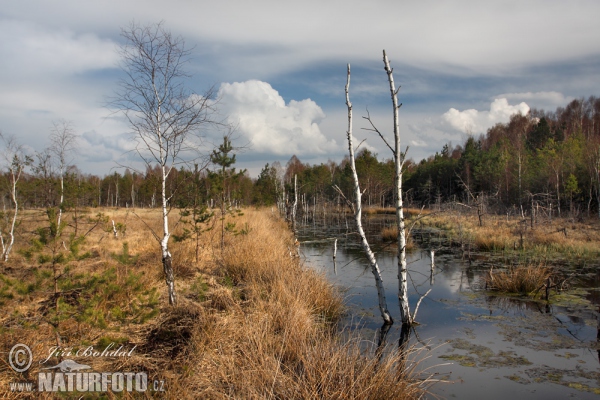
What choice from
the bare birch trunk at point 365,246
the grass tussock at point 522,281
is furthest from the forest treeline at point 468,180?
the grass tussock at point 522,281

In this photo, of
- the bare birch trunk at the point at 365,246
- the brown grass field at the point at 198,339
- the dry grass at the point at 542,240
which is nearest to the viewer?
the brown grass field at the point at 198,339

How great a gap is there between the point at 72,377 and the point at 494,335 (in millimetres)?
6575

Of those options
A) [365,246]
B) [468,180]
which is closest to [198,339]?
[365,246]

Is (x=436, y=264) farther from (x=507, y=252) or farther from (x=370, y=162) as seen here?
(x=370, y=162)

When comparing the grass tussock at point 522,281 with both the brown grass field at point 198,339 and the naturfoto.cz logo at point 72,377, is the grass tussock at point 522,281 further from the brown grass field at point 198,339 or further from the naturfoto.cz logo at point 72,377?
the naturfoto.cz logo at point 72,377

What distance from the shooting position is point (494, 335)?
6.81 m

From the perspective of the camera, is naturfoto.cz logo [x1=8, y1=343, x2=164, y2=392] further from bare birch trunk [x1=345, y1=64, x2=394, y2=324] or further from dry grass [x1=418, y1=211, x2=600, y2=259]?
dry grass [x1=418, y1=211, x2=600, y2=259]

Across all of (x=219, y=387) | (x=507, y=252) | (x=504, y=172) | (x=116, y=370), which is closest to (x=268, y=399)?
(x=219, y=387)

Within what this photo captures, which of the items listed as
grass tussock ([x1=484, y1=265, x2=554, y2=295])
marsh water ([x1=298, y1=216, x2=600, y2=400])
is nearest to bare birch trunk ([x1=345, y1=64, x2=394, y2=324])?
marsh water ([x1=298, y1=216, x2=600, y2=400])

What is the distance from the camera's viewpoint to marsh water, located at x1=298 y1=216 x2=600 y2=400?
508 centimetres

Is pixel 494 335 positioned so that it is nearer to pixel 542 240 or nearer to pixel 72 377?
pixel 72 377

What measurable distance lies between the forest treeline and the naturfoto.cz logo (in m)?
2.97

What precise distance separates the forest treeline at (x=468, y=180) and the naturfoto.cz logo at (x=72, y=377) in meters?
2.97

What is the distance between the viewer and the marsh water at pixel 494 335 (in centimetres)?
508
